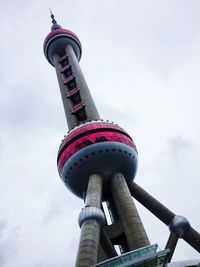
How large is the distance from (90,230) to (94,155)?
30.9ft

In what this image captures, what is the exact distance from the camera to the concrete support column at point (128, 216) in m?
24.1

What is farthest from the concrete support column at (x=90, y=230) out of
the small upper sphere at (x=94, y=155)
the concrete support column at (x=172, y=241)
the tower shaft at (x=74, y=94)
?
the tower shaft at (x=74, y=94)

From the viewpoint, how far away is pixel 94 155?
29203 mm

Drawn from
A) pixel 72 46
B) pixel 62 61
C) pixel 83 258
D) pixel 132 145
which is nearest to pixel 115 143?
pixel 132 145

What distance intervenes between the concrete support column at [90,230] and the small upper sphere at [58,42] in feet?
107

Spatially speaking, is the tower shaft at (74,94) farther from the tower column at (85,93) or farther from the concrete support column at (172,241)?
the concrete support column at (172,241)

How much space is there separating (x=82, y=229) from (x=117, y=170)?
10.4 metres

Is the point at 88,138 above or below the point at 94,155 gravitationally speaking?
above

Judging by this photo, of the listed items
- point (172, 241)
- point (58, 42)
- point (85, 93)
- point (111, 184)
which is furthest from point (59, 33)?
point (172, 241)

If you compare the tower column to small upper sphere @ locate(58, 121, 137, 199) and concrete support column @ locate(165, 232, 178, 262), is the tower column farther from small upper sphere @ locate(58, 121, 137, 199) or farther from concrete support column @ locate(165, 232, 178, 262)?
concrete support column @ locate(165, 232, 178, 262)

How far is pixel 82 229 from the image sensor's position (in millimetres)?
21406

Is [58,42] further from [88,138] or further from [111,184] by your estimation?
[111,184]

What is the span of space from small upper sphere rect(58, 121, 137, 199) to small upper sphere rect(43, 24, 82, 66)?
25.3 meters

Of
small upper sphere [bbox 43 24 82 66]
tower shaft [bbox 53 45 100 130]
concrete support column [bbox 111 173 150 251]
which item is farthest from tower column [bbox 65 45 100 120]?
concrete support column [bbox 111 173 150 251]
